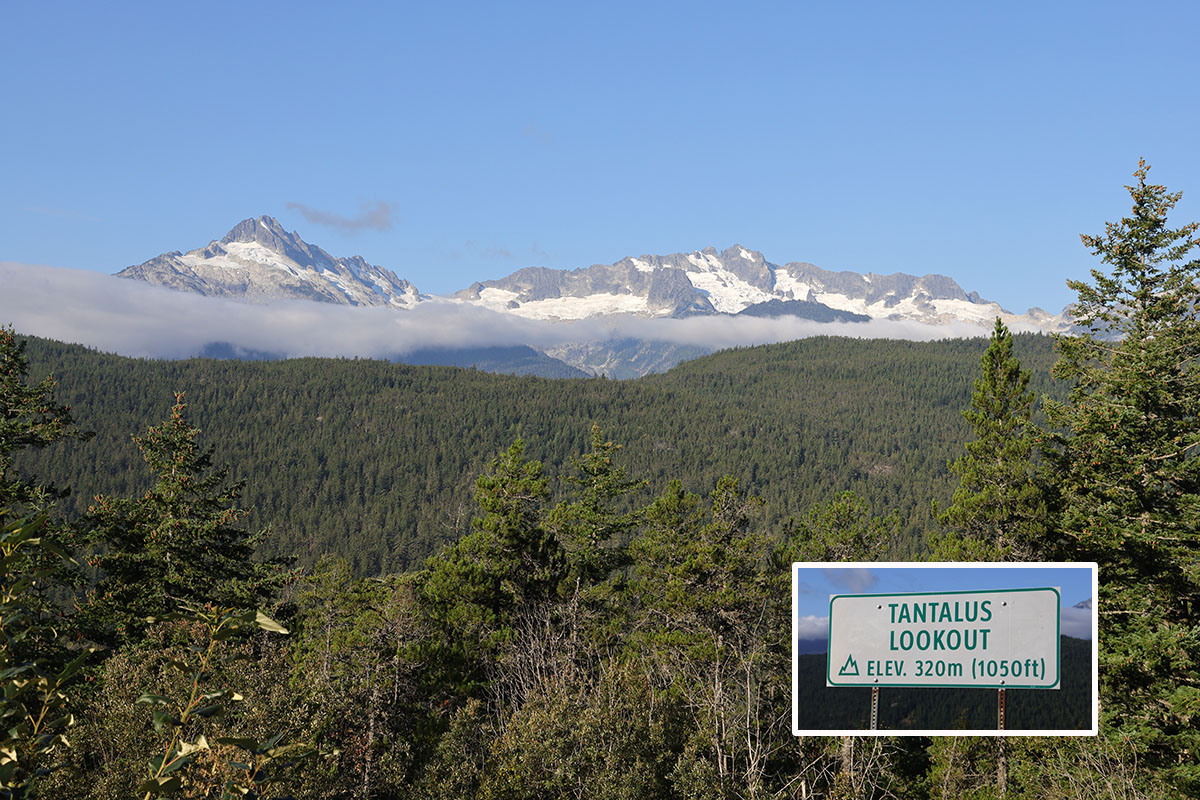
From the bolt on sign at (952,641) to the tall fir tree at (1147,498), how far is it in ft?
47.4

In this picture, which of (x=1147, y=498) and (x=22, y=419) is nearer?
(x=1147, y=498)

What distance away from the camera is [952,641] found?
7.24 m

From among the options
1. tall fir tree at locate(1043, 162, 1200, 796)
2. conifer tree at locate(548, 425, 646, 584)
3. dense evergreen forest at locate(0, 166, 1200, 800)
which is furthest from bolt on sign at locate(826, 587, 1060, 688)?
conifer tree at locate(548, 425, 646, 584)

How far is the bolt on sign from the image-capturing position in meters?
7.18

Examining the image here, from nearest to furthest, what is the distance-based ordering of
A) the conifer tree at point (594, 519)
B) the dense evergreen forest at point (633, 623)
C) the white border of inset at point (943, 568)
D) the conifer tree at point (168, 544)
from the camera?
the white border of inset at point (943, 568) < the dense evergreen forest at point (633, 623) < the conifer tree at point (168, 544) < the conifer tree at point (594, 519)

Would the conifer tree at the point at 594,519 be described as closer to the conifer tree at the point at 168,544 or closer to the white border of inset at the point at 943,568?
the conifer tree at the point at 168,544

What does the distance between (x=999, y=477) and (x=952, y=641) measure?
23.7m

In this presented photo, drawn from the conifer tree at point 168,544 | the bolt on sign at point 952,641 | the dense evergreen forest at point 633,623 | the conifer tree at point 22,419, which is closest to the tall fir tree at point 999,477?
the dense evergreen forest at point 633,623

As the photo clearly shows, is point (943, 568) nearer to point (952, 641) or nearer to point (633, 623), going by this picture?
point (952, 641)

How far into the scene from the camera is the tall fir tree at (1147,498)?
19.2 meters

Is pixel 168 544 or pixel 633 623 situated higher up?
pixel 168 544

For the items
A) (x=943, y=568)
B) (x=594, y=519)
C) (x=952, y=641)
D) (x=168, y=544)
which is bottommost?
(x=594, y=519)

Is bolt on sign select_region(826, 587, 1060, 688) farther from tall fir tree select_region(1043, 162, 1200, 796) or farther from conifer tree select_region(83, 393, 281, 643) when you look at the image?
conifer tree select_region(83, 393, 281, 643)

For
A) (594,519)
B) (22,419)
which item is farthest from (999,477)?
(22,419)
